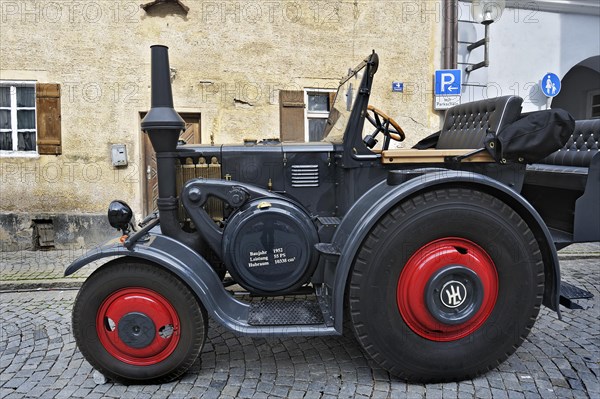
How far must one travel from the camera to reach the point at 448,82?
8180 mm

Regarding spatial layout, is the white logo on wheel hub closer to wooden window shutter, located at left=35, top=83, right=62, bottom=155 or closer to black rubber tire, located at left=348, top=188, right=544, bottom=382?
black rubber tire, located at left=348, top=188, right=544, bottom=382

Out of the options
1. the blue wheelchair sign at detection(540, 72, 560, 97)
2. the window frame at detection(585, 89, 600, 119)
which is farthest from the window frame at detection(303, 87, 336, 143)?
the window frame at detection(585, 89, 600, 119)

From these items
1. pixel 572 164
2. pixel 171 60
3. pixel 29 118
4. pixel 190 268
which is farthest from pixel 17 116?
pixel 572 164

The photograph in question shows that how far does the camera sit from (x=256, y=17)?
25.5 ft

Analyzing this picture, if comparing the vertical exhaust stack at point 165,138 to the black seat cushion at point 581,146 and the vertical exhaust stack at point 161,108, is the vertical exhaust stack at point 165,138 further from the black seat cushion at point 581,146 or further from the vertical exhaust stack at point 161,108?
the black seat cushion at point 581,146

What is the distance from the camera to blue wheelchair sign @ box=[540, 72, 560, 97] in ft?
26.6

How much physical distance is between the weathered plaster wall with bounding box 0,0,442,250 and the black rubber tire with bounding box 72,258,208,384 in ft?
16.9

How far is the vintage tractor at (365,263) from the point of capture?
2795 mm

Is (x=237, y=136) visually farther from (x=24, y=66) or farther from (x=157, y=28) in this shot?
(x=24, y=66)

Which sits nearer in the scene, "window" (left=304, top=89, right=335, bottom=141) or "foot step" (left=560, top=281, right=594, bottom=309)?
"foot step" (left=560, top=281, right=594, bottom=309)

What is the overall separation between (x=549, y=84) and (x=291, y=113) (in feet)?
15.4

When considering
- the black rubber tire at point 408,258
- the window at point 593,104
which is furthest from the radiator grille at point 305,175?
the window at point 593,104

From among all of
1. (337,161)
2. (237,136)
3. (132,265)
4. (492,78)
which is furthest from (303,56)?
(132,265)

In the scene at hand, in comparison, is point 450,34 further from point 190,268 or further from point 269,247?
point 190,268
